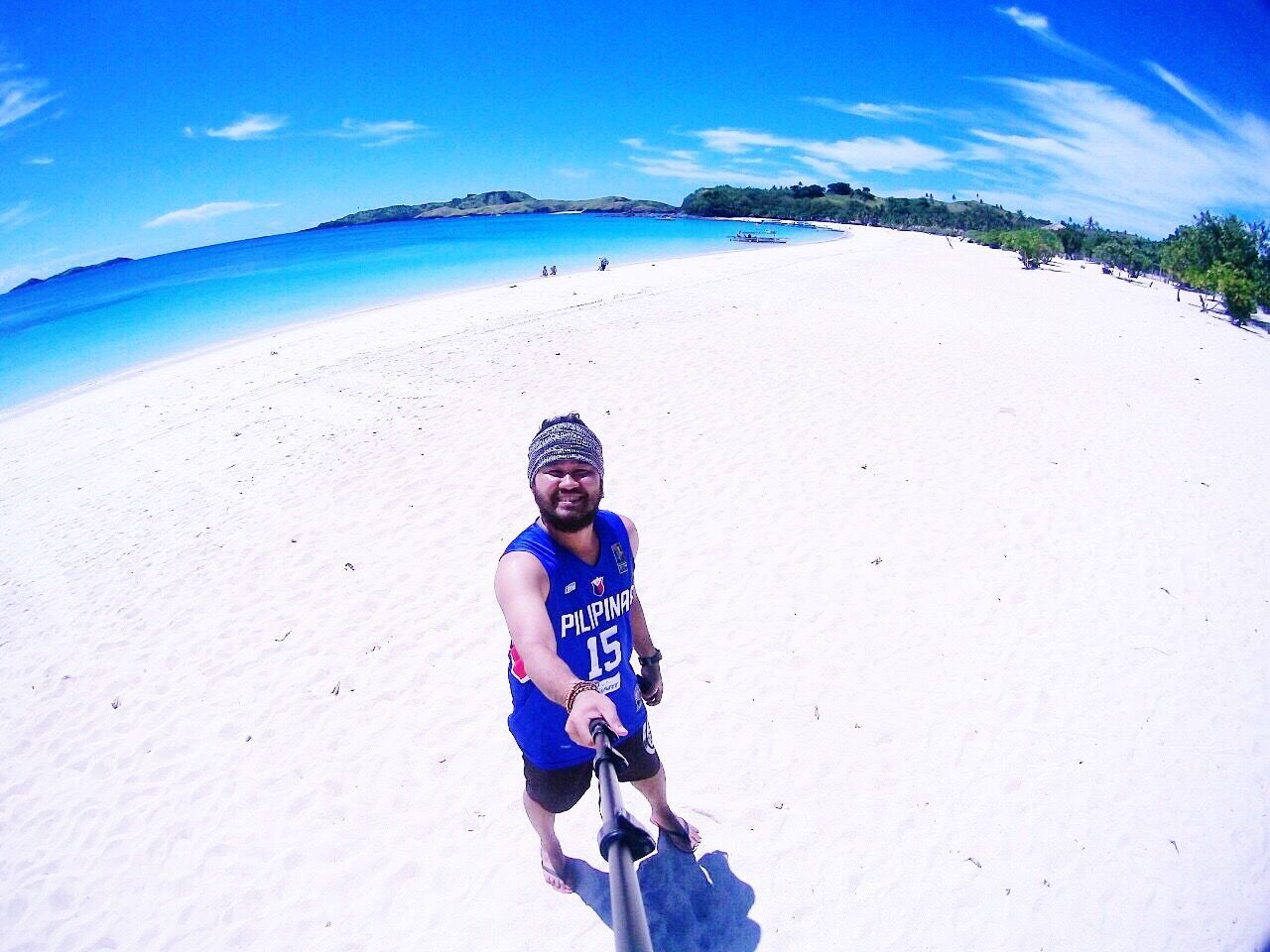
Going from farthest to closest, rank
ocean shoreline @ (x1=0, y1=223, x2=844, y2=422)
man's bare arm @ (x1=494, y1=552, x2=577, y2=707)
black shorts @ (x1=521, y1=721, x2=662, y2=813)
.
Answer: ocean shoreline @ (x1=0, y1=223, x2=844, y2=422), black shorts @ (x1=521, y1=721, x2=662, y2=813), man's bare arm @ (x1=494, y1=552, x2=577, y2=707)

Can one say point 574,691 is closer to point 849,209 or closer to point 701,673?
point 701,673

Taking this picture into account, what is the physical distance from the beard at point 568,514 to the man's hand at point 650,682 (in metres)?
1.07

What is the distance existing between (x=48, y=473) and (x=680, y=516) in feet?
36.5

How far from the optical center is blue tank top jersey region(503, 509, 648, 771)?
224cm

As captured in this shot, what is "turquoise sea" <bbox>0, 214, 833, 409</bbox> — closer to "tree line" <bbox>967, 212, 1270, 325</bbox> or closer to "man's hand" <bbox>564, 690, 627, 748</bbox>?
"man's hand" <bbox>564, 690, 627, 748</bbox>

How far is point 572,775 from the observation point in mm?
2602

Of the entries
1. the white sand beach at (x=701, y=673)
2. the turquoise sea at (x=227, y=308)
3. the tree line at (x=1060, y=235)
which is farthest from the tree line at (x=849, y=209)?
the white sand beach at (x=701, y=673)

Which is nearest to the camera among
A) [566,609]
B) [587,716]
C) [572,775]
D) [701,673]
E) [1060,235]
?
[587,716]

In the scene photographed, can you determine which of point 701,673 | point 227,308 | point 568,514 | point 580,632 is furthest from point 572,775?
point 227,308

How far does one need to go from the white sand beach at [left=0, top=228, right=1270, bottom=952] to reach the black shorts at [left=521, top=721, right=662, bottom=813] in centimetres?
100

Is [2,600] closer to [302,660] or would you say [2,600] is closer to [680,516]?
[302,660]

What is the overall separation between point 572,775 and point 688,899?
1321mm

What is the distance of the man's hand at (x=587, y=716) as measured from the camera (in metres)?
1.61

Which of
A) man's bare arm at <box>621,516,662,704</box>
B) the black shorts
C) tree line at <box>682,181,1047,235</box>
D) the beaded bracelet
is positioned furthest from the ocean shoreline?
tree line at <box>682,181,1047,235</box>
